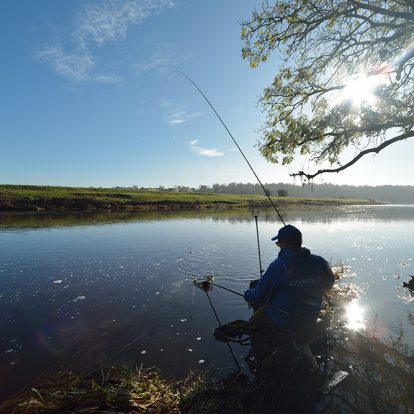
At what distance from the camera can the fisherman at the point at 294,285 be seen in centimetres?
570

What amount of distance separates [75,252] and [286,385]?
16.9m

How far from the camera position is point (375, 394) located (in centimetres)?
533

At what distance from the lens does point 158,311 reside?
9930mm

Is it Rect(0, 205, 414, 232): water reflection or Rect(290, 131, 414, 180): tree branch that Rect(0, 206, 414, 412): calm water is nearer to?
Rect(290, 131, 414, 180): tree branch

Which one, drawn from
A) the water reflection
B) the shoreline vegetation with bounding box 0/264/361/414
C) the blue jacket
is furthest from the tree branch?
the water reflection

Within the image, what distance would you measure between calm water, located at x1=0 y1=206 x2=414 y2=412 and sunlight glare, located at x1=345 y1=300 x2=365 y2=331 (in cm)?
10

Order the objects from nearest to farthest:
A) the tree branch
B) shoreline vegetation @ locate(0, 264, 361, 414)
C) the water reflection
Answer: shoreline vegetation @ locate(0, 264, 361, 414) → the tree branch → the water reflection

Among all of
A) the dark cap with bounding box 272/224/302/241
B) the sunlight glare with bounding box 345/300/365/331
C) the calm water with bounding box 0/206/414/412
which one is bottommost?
the sunlight glare with bounding box 345/300/365/331

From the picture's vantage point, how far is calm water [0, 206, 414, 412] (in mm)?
6469

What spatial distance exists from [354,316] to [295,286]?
5091 mm

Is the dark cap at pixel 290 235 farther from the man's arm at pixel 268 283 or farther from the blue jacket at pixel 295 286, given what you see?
the man's arm at pixel 268 283

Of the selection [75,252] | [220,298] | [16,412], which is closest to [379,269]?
[220,298]

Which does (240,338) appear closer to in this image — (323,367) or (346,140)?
(323,367)

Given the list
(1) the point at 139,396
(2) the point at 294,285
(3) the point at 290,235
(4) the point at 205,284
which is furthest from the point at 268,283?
(4) the point at 205,284
